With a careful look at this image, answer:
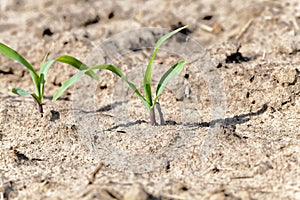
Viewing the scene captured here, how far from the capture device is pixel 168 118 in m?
2.41

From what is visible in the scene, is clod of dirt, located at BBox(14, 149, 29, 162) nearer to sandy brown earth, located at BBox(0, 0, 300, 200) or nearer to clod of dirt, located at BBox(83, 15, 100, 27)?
sandy brown earth, located at BBox(0, 0, 300, 200)

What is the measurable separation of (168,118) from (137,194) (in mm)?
791

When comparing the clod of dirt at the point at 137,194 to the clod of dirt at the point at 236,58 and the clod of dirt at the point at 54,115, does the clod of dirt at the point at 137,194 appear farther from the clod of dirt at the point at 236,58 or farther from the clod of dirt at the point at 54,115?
the clod of dirt at the point at 236,58

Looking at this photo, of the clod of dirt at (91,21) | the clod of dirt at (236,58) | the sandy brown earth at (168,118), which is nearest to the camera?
the sandy brown earth at (168,118)

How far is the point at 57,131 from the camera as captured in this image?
2316mm

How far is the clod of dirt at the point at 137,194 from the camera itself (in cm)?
167

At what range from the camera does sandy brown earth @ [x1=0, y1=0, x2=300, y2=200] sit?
1.89 meters

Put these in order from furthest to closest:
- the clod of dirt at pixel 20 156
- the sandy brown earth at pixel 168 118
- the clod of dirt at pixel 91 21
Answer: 1. the clod of dirt at pixel 91 21
2. the clod of dirt at pixel 20 156
3. the sandy brown earth at pixel 168 118

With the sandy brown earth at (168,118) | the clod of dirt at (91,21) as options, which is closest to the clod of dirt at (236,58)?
the sandy brown earth at (168,118)

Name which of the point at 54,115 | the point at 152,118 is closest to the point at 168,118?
the point at 152,118

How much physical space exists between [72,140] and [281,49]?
1.32 meters

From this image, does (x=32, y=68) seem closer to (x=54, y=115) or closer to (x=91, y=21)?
(x=54, y=115)

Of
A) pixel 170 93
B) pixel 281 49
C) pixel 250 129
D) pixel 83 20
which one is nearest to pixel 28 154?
pixel 170 93

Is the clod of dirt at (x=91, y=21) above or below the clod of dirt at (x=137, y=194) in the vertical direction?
above
